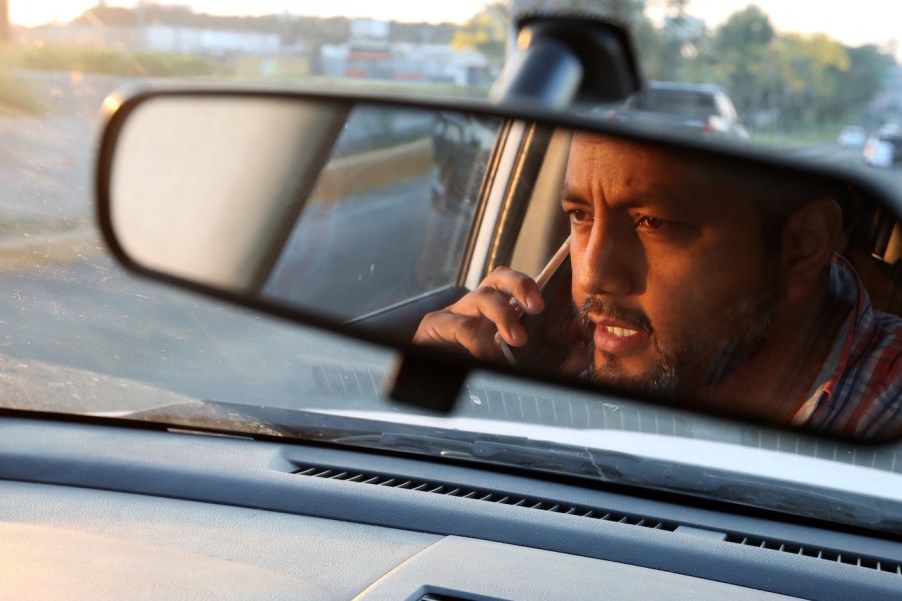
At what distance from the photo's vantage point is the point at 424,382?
7.48 feet

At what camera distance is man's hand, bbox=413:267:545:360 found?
7.32ft

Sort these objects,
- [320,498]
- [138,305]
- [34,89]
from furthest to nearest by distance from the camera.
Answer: [34,89]
[138,305]
[320,498]

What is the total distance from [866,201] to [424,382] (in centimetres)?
89

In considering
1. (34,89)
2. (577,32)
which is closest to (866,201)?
(577,32)

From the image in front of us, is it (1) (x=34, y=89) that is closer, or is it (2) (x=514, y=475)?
(2) (x=514, y=475)

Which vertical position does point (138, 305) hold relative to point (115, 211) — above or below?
below

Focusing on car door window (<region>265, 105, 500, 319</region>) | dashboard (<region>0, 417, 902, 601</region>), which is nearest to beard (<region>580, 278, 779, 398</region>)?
car door window (<region>265, 105, 500, 319</region>)

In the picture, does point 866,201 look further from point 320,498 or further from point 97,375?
point 97,375

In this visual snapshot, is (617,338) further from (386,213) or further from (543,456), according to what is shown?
(543,456)

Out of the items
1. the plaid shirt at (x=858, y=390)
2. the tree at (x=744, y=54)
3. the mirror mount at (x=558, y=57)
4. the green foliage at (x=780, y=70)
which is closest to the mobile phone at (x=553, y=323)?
the plaid shirt at (x=858, y=390)

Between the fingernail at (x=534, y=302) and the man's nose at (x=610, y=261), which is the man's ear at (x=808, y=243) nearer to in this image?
the man's nose at (x=610, y=261)

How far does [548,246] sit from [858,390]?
0.62 metres

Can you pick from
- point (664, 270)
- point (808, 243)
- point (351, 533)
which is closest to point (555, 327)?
point (664, 270)

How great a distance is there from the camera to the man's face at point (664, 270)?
1999 millimetres
